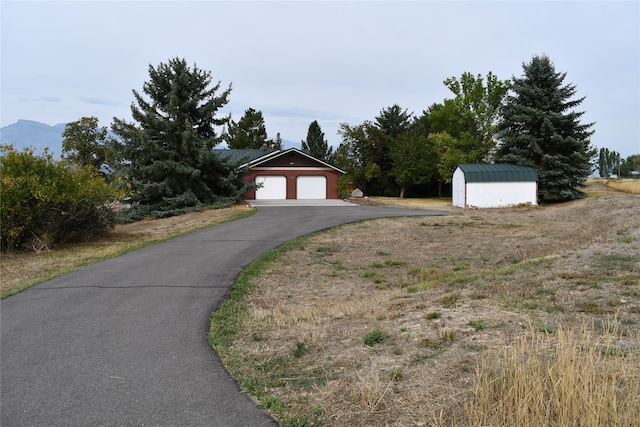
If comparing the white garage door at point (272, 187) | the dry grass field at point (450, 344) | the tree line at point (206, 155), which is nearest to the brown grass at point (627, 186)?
the tree line at point (206, 155)

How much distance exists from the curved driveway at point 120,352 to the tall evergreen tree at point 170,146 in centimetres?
1732

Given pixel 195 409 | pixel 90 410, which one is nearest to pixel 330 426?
pixel 195 409

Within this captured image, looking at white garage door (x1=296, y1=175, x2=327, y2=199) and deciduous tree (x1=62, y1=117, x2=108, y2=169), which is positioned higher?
deciduous tree (x1=62, y1=117, x2=108, y2=169)

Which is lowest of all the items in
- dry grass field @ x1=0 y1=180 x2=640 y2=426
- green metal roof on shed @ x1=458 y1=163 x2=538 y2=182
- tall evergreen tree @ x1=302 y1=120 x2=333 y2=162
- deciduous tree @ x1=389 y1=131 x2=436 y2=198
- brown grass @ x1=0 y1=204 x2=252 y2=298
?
brown grass @ x1=0 y1=204 x2=252 y2=298

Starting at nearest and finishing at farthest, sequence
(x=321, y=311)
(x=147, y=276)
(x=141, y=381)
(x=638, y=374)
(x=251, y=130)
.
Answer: (x=638, y=374) → (x=141, y=381) → (x=321, y=311) → (x=147, y=276) → (x=251, y=130)

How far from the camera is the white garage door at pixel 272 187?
39.7 m

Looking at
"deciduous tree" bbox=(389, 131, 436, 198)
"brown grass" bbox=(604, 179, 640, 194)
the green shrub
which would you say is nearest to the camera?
the green shrub

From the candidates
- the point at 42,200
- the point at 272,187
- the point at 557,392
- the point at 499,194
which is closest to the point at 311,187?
the point at 272,187

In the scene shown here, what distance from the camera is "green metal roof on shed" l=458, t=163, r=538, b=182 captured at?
31750mm

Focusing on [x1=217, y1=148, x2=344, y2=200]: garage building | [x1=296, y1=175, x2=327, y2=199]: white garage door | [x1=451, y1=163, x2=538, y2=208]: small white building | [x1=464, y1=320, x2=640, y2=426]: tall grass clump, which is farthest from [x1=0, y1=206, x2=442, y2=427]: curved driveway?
[x1=296, y1=175, x2=327, y2=199]: white garage door

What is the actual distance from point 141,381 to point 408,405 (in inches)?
105

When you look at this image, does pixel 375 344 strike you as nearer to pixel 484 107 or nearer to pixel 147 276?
pixel 147 276

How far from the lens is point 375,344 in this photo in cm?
501

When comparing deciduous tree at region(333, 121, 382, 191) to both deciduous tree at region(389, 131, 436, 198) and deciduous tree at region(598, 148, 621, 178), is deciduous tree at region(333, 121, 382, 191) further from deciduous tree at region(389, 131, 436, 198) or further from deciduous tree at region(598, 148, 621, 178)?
deciduous tree at region(598, 148, 621, 178)
